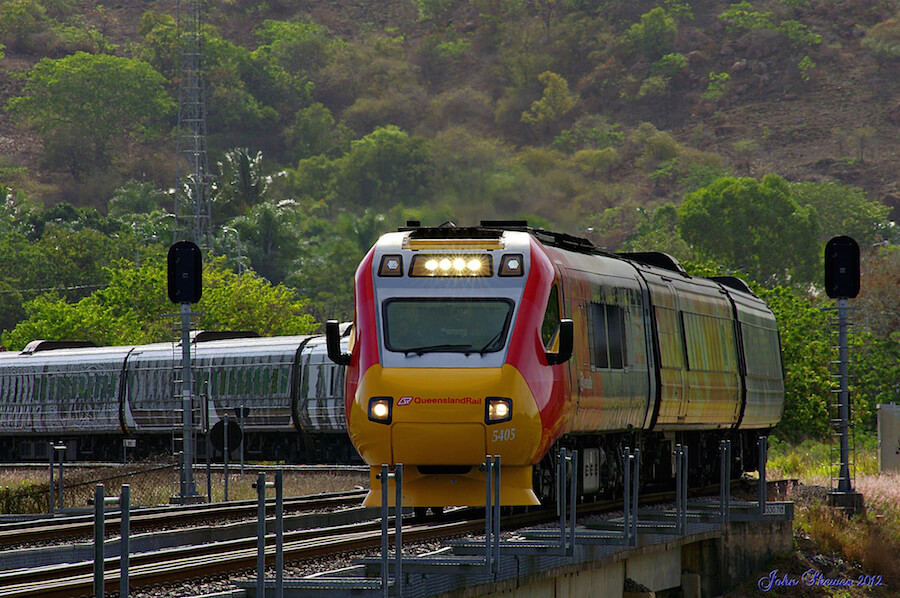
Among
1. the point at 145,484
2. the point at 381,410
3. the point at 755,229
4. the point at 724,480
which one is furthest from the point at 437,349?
the point at 755,229

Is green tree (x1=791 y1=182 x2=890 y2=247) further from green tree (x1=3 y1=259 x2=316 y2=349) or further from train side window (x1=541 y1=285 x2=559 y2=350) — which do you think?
train side window (x1=541 y1=285 x2=559 y2=350)

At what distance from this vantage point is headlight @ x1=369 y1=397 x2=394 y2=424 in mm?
16797

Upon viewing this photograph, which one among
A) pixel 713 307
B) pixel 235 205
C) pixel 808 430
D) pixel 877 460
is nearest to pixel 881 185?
pixel 235 205

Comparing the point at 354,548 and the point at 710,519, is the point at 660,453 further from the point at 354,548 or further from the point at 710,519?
the point at 354,548

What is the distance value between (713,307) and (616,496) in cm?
451

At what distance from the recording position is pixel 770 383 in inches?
1193

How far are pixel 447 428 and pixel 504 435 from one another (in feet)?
1.94

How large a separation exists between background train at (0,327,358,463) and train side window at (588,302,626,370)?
1758 centimetres

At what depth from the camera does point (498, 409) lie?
16703 millimetres

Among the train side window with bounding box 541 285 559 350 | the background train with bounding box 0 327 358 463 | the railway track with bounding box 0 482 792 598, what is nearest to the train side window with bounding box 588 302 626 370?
the train side window with bounding box 541 285 559 350

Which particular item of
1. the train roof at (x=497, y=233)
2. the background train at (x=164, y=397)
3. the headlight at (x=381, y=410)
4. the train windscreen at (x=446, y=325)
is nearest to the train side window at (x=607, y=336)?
the train roof at (x=497, y=233)

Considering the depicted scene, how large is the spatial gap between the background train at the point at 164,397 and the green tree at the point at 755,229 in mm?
96303

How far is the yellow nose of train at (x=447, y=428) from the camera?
16625 millimetres

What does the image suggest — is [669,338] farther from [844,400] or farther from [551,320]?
[844,400]
